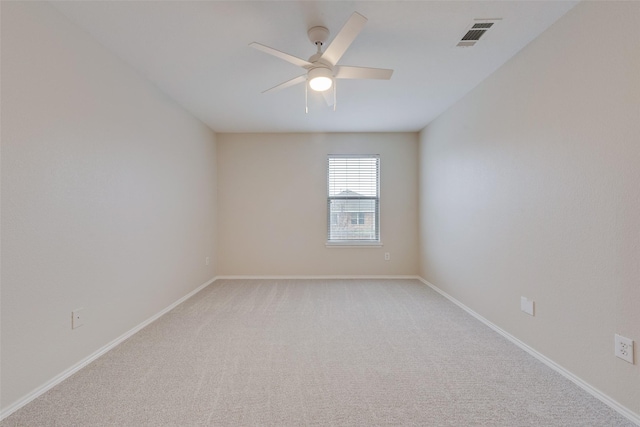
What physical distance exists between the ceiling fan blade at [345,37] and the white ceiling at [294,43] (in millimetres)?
229

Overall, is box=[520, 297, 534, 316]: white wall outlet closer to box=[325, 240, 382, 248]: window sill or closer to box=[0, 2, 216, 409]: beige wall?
box=[325, 240, 382, 248]: window sill

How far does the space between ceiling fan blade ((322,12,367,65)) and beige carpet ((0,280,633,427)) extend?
85.0 inches

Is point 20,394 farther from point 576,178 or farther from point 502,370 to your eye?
point 576,178

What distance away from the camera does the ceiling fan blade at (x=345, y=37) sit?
1.57m

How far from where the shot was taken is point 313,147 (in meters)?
4.56

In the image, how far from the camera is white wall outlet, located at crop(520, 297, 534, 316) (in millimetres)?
2122

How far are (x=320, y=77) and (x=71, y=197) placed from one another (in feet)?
6.25

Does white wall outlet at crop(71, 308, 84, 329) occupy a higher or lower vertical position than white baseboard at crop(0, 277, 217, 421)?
higher

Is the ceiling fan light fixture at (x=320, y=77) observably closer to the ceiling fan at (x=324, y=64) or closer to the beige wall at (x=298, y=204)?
the ceiling fan at (x=324, y=64)

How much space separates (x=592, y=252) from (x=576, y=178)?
466 mm

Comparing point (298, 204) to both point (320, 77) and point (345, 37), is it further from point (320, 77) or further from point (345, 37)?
point (345, 37)

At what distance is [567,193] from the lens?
1813mm

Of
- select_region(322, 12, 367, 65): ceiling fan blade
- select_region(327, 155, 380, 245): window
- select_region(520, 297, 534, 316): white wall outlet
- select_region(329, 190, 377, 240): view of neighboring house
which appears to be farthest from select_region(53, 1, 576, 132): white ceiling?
select_region(520, 297, 534, 316): white wall outlet

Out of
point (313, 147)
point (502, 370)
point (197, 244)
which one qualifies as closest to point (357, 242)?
point (313, 147)
